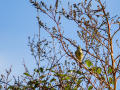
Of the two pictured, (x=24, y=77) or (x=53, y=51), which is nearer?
(x=24, y=77)

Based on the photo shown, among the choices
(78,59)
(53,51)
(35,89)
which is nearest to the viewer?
(35,89)

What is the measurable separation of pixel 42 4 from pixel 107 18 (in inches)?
43.2

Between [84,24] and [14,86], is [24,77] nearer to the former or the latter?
[14,86]

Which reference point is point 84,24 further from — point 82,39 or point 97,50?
point 97,50

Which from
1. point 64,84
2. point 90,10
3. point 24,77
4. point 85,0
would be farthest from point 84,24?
point 24,77

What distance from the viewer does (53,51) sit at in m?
2.26

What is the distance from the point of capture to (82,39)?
2791mm

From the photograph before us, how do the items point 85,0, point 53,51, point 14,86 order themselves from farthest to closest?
1. point 85,0
2. point 53,51
3. point 14,86

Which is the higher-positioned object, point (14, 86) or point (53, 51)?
point (53, 51)

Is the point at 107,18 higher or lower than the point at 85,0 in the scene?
lower

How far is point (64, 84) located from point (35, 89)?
0.37 meters

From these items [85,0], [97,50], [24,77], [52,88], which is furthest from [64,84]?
[85,0]

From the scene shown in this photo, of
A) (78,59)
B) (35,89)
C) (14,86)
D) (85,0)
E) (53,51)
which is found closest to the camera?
(14,86)

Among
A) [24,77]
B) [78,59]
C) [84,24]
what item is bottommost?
[24,77]
